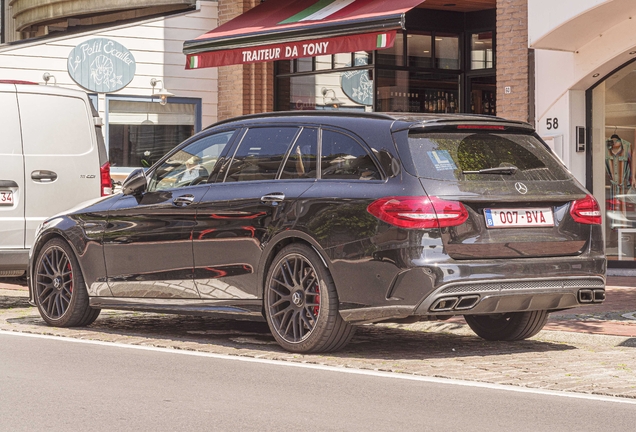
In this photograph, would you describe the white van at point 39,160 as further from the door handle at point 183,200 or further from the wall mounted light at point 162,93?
the wall mounted light at point 162,93

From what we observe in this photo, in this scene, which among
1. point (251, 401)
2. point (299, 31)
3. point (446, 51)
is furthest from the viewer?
point (446, 51)

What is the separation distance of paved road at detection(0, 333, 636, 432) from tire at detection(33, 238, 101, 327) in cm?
189

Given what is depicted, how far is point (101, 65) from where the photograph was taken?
21.3 metres

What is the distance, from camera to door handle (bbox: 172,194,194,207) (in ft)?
30.1

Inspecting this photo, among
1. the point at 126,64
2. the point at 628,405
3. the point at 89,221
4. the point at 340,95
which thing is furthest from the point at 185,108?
the point at 628,405

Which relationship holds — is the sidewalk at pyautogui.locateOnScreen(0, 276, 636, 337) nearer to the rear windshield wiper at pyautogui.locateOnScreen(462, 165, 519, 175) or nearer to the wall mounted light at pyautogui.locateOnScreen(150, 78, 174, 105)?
the rear windshield wiper at pyautogui.locateOnScreen(462, 165, 519, 175)

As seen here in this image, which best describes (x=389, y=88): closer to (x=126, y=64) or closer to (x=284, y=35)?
(x=284, y=35)

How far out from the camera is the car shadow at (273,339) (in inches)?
342

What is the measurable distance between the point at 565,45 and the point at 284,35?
4.62 metres

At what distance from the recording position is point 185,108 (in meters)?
22.0

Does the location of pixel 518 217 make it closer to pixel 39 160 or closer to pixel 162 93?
pixel 39 160

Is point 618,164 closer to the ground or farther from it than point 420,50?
closer to the ground

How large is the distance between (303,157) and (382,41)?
26.6ft

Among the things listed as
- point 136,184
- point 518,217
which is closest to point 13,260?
point 136,184
